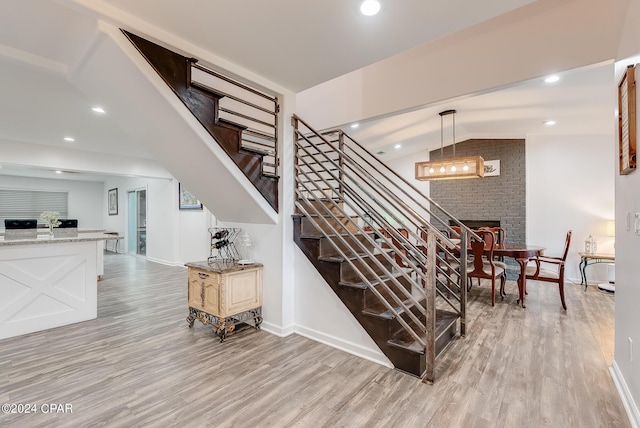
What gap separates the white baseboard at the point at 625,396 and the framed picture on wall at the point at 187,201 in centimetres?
635

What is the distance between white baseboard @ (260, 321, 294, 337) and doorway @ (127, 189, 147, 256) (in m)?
6.51

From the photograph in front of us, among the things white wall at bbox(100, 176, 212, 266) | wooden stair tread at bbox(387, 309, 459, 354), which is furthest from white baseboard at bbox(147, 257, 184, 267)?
wooden stair tread at bbox(387, 309, 459, 354)

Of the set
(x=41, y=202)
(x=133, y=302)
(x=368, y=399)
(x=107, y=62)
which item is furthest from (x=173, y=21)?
(x=41, y=202)

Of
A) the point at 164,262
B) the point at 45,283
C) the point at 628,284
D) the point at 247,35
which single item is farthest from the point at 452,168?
the point at 164,262

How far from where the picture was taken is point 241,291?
2961mm

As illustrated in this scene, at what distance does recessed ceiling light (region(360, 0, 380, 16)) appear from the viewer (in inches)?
68.8

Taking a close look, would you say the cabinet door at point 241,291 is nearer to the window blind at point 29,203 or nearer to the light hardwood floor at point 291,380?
the light hardwood floor at point 291,380

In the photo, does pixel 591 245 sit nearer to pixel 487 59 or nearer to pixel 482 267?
pixel 482 267

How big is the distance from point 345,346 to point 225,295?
3.96 feet

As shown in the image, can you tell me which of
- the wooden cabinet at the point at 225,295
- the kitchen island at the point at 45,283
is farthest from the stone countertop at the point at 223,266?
the kitchen island at the point at 45,283

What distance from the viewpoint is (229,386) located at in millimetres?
2064

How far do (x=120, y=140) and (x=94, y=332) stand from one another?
10.6 feet

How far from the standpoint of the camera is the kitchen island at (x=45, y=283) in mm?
2918

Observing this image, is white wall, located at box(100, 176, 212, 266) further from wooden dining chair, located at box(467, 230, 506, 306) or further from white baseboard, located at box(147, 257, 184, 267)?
wooden dining chair, located at box(467, 230, 506, 306)
